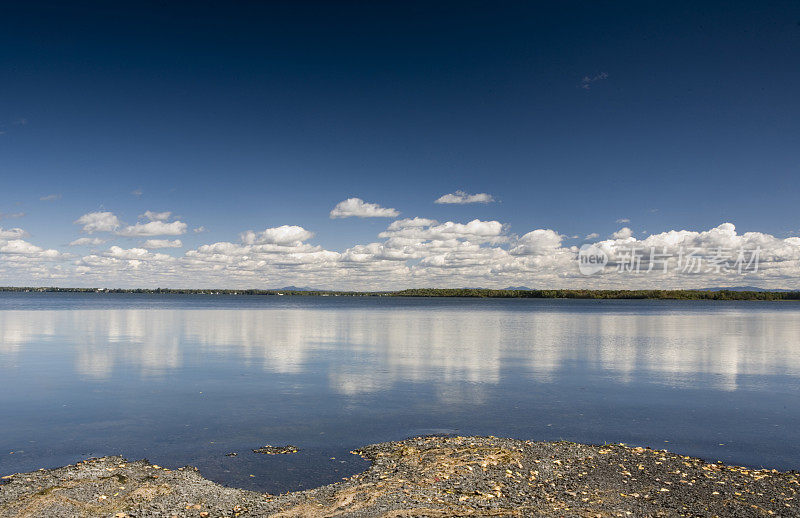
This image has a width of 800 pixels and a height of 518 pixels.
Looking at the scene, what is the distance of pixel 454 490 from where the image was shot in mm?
13148

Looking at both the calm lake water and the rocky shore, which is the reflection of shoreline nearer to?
the calm lake water

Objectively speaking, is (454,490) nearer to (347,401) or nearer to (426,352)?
(347,401)

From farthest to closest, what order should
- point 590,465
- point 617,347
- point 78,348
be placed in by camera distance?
point 617,347 < point 78,348 < point 590,465

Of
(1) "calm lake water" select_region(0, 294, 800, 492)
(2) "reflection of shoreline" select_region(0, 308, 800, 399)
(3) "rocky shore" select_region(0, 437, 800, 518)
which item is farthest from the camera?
(2) "reflection of shoreline" select_region(0, 308, 800, 399)

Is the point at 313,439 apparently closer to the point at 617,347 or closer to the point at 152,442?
the point at 152,442

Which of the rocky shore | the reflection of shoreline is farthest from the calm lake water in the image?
the rocky shore

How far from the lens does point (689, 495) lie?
13.0 m

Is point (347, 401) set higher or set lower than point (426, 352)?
higher

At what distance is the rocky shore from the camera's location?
1196cm

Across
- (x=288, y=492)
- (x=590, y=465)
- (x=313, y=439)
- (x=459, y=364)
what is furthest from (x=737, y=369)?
(x=288, y=492)

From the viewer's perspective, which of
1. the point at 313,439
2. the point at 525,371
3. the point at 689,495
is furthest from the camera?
the point at 525,371

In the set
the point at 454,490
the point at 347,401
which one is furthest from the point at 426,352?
the point at 454,490

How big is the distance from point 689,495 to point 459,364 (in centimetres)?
2455

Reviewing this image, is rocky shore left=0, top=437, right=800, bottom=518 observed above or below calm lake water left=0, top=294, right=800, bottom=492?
above
